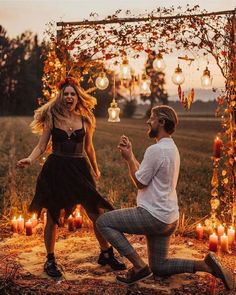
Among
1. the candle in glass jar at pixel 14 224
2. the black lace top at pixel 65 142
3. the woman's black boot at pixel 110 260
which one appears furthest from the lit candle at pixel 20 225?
the black lace top at pixel 65 142

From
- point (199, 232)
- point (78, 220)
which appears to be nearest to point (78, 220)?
point (78, 220)

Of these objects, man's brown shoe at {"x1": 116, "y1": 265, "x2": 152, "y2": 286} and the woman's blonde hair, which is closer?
man's brown shoe at {"x1": 116, "y1": 265, "x2": 152, "y2": 286}

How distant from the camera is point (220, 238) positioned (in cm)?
635

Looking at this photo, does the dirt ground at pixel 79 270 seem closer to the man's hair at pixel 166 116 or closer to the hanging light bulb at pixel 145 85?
the man's hair at pixel 166 116

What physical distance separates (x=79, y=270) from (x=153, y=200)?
4.57 feet

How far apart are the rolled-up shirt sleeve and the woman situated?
953 mm

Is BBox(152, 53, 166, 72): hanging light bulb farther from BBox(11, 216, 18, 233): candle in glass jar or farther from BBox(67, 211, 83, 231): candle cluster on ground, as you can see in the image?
BBox(11, 216, 18, 233): candle in glass jar

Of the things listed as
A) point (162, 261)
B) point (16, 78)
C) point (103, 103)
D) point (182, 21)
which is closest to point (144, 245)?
point (162, 261)

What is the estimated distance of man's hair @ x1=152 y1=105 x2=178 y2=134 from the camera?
4.70m

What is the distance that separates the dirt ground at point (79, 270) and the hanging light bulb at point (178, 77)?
2.17m

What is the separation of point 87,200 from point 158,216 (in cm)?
105

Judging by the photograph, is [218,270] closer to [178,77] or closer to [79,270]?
[79,270]

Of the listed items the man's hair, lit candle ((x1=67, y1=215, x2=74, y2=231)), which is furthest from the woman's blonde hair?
lit candle ((x1=67, y1=215, x2=74, y2=231))

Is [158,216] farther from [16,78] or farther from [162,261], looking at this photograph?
[16,78]
